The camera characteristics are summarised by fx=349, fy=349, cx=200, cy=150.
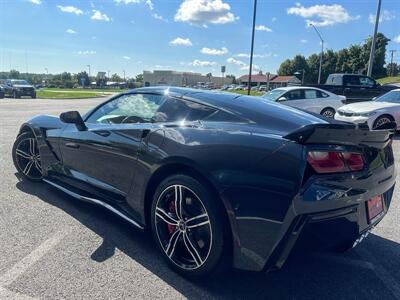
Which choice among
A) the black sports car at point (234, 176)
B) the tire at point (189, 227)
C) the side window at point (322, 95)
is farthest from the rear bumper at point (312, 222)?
the side window at point (322, 95)

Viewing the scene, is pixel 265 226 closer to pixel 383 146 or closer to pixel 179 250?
pixel 179 250

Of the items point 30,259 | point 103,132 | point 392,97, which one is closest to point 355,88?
point 392,97

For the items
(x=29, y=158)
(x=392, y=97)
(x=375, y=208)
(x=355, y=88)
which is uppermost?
(x=355, y=88)

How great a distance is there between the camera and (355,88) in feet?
49.9

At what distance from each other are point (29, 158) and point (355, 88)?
46.4 feet

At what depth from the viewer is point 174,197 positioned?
2678 mm

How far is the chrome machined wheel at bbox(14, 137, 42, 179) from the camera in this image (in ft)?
15.3

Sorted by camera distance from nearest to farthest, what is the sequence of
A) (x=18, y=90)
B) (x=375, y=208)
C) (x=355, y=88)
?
(x=375, y=208) < (x=355, y=88) < (x=18, y=90)

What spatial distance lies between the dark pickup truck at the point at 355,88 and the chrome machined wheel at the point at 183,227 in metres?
13.3

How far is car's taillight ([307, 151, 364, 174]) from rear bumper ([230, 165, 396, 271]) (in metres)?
0.05

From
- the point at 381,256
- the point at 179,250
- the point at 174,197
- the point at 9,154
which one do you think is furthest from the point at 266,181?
the point at 9,154

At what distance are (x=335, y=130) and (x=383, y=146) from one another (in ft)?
2.25

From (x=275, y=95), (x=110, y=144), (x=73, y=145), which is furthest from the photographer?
(x=275, y=95)

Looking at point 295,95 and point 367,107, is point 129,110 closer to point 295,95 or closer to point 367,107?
point 367,107
